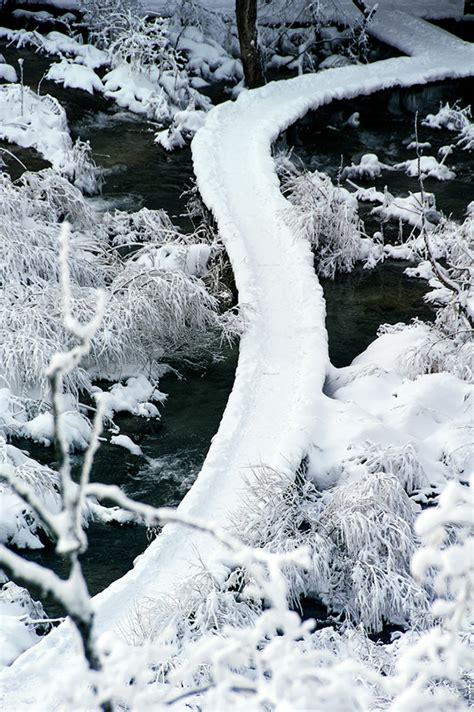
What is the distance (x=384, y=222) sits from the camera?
1188 centimetres

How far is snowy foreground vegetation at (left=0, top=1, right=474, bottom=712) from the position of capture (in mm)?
2615

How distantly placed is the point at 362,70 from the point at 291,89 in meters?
1.56

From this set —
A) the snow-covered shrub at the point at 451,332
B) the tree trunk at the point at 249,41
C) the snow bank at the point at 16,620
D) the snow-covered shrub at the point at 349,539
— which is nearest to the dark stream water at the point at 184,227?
the snow bank at the point at 16,620

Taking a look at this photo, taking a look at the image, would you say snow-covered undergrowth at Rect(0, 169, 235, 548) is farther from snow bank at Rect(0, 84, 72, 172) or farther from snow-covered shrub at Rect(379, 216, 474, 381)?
snow bank at Rect(0, 84, 72, 172)

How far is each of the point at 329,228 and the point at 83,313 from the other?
127 inches

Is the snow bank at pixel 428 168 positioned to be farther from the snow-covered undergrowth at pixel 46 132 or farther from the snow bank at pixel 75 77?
the snow bank at pixel 75 77

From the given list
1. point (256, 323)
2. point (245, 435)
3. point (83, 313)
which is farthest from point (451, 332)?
point (83, 313)

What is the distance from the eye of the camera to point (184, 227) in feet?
37.9

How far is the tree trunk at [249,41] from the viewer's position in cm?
1430

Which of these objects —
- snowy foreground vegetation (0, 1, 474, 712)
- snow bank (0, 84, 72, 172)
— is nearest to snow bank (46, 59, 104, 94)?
snowy foreground vegetation (0, 1, 474, 712)

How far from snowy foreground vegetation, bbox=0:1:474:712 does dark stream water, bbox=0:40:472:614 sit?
0.59 ft

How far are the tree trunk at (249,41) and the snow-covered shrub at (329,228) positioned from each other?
165 inches

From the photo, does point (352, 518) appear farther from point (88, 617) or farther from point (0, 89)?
point (0, 89)

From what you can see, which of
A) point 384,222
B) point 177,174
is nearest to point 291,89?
point 177,174
